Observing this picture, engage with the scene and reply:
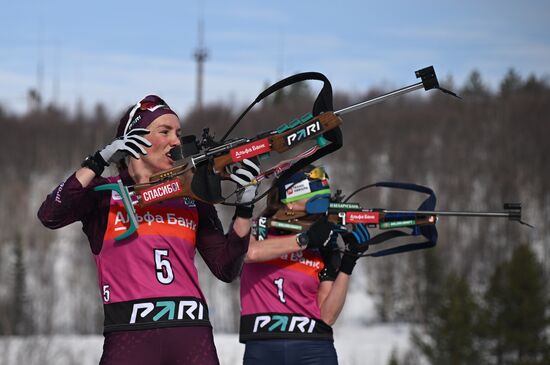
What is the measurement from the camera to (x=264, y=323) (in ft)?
20.8

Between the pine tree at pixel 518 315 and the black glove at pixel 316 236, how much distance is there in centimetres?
3329

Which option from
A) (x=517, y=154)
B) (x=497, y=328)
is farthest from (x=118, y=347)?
(x=517, y=154)

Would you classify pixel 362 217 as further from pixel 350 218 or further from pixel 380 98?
pixel 380 98

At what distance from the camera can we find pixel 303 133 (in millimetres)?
4707

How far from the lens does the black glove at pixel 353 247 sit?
6.55m

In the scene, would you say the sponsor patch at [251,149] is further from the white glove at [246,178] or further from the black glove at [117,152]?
the black glove at [117,152]

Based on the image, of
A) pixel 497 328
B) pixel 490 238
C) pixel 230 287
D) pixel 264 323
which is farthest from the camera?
pixel 490 238

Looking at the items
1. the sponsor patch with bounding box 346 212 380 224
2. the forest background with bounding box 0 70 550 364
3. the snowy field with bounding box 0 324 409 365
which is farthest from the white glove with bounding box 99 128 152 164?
the forest background with bounding box 0 70 550 364

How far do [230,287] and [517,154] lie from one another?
26538 mm

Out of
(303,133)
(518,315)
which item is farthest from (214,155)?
(518,315)

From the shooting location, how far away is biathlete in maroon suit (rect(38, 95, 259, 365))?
4496 millimetres

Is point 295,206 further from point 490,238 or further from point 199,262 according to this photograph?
point 490,238

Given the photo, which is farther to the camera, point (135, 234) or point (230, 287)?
point (230, 287)

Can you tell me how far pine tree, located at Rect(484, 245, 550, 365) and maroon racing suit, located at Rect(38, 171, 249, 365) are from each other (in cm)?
3501
